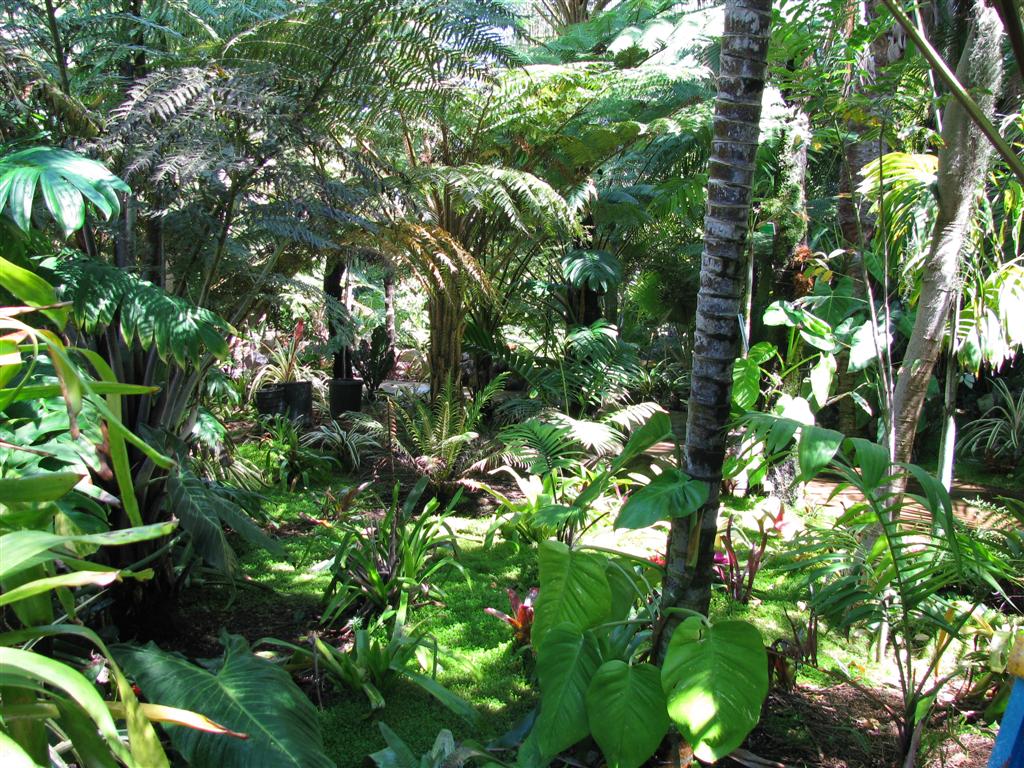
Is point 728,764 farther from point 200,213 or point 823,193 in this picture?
point 823,193

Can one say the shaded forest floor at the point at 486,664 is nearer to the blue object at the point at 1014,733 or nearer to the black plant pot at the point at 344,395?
Result: the blue object at the point at 1014,733

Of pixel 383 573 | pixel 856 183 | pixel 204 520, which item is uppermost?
pixel 856 183

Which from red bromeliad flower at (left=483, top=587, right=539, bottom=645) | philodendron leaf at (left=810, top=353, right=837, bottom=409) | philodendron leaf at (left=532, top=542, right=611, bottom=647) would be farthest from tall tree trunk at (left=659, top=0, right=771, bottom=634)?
philodendron leaf at (left=810, top=353, right=837, bottom=409)

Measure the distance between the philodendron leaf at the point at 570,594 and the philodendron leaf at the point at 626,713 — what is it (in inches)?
7.3

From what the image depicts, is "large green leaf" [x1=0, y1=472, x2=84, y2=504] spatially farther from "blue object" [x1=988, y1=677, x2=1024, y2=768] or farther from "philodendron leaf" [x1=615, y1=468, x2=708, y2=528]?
"blue object" [x1=988, y1=677, x2=1024, y2=768]

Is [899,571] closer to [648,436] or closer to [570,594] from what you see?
[648,436]

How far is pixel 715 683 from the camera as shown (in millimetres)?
1700

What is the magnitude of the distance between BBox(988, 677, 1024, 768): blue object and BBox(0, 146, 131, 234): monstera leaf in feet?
7.42

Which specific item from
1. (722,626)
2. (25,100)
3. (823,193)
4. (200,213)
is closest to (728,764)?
(722,626)

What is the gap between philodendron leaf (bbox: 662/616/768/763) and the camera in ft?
5.38

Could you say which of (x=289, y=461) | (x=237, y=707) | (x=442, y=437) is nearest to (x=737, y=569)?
(x=442, y=437)

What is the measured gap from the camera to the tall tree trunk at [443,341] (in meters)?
5.47

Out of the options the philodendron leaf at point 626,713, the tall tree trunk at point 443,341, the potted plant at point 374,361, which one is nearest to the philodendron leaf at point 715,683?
the philodendron leaf at point 626,713

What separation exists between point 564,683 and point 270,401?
495 cm
